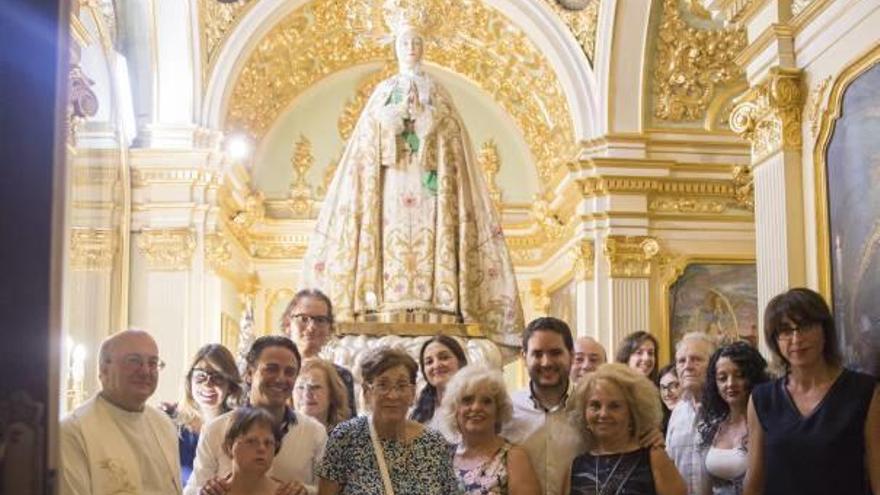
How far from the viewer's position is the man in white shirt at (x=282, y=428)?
4285mm

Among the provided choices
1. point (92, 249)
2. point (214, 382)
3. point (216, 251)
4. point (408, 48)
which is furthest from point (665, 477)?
point (216, 251)

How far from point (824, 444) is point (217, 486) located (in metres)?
2.13

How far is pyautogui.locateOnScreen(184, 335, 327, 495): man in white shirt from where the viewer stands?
4.29 m

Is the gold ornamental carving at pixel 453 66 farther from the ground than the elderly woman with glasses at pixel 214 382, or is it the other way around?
the gold ornamental carving at pixel 453 66

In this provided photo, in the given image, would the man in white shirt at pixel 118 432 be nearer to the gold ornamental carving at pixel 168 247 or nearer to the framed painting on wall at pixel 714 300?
the gold ornamental carving at pixel 168 247

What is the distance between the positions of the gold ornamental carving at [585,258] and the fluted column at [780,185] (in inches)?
257

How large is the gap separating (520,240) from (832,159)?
1088 cm

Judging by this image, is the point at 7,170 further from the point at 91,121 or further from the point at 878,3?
the point at 91,121

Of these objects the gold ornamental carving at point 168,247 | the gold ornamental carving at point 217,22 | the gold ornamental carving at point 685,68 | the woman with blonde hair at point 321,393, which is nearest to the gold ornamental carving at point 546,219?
the gold ornamental carving at point 685,68

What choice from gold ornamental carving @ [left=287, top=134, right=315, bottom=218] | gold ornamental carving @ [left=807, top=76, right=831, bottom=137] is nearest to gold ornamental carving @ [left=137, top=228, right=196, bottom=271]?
gold ornamental carving @ [left=287, top=134, right=315, bottom=218]

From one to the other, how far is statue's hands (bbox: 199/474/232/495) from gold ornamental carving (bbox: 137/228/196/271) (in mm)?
11107

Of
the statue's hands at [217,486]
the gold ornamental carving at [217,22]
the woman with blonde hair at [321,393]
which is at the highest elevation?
the gold ornamental carving at [217,22]

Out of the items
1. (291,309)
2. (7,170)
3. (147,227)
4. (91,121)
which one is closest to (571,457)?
(291,309)

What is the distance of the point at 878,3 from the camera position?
676cm
